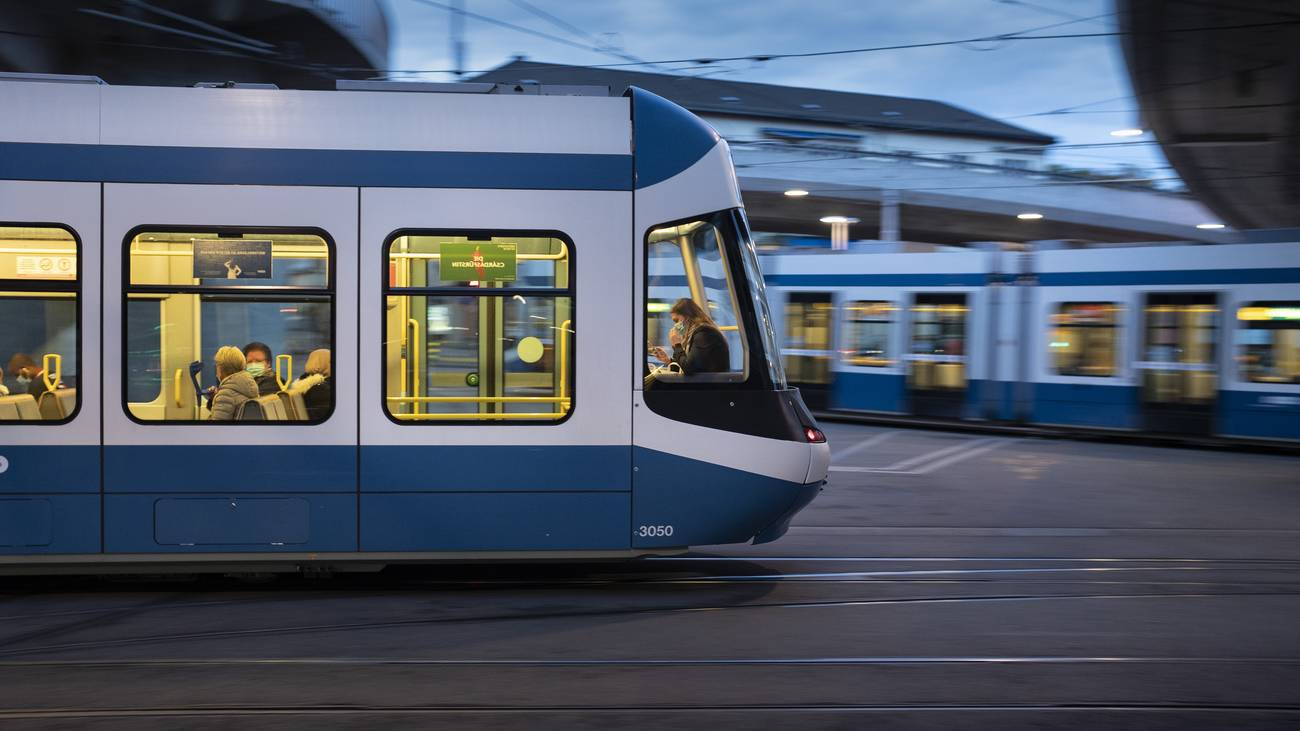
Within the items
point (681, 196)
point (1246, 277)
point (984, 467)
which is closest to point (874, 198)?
point (1246, 277)

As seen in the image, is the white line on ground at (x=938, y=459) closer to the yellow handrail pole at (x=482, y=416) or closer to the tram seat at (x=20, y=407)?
the yellow handrail pole at (x=482, y=416)

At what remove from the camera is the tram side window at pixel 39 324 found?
6398 mm

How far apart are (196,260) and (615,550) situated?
9.39 feet

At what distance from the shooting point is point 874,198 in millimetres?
39594

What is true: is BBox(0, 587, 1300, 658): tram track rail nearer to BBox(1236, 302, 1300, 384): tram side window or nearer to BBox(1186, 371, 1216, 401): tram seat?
BBox(1236, 302, 1300, 384): tram side window

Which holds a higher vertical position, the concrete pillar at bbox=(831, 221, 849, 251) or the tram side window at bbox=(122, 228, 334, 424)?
the concrete pillar at bbox=(831, 221, 849, 251)

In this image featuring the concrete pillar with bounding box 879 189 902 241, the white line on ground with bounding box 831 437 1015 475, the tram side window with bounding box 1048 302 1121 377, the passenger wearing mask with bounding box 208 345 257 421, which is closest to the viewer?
the passenger wearing mask with bounding box 208 345 257 421

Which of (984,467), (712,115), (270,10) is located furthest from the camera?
(712,115)

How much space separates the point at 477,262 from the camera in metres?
6.62

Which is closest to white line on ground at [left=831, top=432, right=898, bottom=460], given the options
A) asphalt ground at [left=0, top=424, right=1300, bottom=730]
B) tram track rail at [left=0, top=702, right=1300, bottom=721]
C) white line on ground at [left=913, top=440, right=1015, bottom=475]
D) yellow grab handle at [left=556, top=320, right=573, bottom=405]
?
white line on ground at [left=913, top=440, right=1015, bottom=475]

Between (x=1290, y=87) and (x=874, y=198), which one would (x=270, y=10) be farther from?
(x=874, y=198)

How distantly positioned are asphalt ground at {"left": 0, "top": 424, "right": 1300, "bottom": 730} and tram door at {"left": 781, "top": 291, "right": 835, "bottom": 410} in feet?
36.4

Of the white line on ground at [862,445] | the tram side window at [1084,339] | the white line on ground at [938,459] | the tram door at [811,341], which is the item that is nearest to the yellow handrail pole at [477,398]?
the white line on ground at [938,459]

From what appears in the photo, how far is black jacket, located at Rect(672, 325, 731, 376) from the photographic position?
6797 mm
